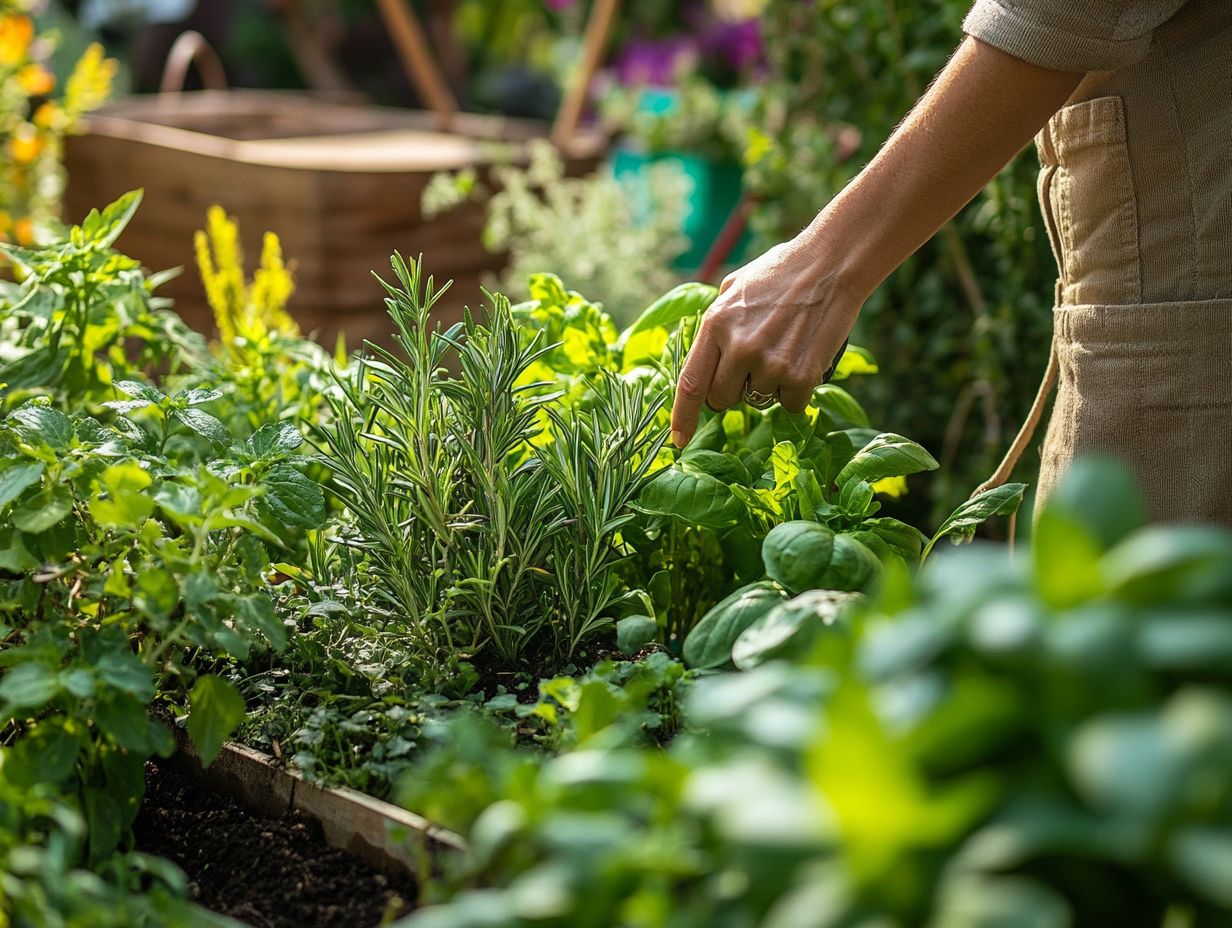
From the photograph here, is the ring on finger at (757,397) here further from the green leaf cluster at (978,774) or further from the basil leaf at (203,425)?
the green leaf cluster at (978,774)

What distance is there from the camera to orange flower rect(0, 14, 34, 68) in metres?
2.68

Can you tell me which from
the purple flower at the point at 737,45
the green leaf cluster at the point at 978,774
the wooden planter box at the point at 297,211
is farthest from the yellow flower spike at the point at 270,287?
the purple flower at the point at 737,45

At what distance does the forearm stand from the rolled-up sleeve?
1 cm

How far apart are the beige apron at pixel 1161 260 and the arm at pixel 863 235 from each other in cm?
16

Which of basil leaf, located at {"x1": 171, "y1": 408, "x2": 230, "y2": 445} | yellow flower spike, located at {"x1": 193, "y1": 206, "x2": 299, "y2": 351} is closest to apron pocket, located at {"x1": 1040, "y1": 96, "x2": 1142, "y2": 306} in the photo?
basil leaf, located at {"x1": 171, "y1": 408, "x2": 230, "y2": 445}

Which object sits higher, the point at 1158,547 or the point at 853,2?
the point at 853,2

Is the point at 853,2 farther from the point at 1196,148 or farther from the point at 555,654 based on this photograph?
the point at 555,654

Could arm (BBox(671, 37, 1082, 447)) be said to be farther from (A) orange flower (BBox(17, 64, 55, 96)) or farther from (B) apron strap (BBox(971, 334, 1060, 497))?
(A) orange flower (BBox(17, 64, 55, 96))

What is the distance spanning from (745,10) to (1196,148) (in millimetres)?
6455

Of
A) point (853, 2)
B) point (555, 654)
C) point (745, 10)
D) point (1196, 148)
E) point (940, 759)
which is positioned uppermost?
point (745, 10)

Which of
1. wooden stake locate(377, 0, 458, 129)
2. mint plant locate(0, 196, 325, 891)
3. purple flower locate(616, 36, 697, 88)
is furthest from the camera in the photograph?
purple flower locate(616, 36, 697, 88)

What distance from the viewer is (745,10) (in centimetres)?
709

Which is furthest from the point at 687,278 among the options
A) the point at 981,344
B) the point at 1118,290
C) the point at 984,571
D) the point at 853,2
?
the point at 984,571

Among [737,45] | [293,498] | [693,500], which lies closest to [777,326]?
[693,500]
